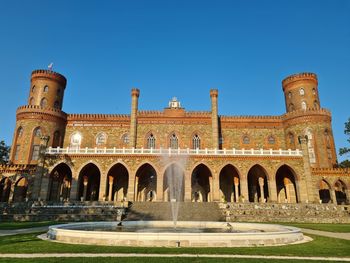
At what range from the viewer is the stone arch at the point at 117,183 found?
115ft

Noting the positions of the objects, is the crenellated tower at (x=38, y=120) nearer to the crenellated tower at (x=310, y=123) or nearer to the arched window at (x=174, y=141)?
the arched window at (x=174, y=141)

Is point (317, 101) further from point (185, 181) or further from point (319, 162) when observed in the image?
point (185, 181)

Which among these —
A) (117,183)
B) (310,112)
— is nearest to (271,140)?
(310,112)

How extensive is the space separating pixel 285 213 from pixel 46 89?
39767mm

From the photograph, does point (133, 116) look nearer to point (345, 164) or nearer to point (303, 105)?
point (303, 105)

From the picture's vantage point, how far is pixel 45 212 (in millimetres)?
23453

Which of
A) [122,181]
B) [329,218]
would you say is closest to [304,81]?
[329,218]

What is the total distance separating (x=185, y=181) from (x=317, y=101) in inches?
1084

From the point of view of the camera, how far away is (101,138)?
41281mm

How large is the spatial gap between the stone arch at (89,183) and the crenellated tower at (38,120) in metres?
6.74

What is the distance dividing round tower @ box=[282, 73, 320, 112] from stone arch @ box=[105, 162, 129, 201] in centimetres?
3010

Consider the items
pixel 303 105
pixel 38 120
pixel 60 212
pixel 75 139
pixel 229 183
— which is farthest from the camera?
pixel 303 105

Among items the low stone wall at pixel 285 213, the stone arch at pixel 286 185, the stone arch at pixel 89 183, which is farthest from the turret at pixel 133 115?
the stone arch at pixel 286 185

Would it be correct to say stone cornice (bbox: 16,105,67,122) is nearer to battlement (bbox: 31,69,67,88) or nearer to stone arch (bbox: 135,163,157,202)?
battlement (bbox: 31,69,67,88)
